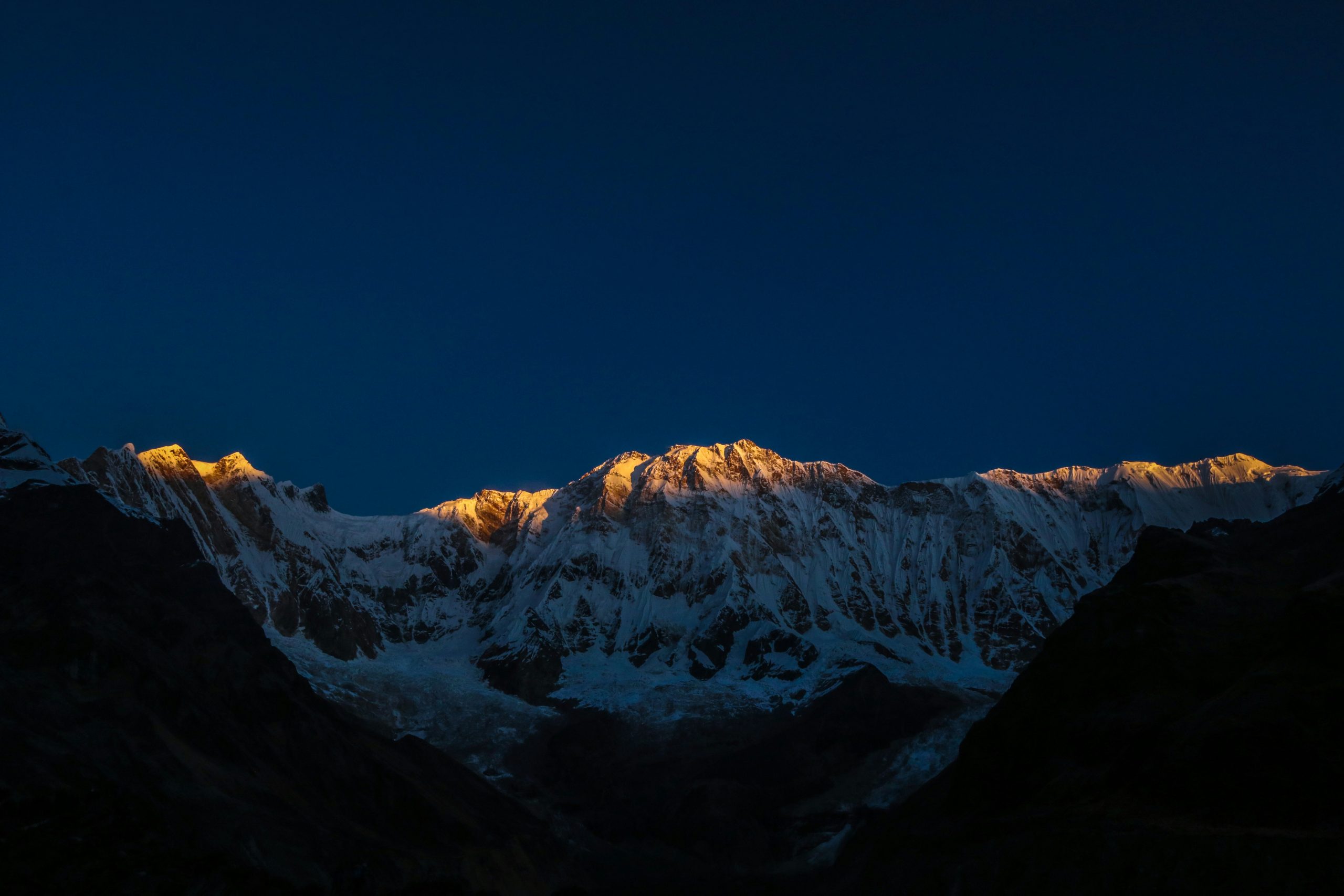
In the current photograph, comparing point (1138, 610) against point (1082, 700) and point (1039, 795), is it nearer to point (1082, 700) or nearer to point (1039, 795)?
point (1082, 700)

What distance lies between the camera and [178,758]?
107 m

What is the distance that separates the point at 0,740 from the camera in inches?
3438

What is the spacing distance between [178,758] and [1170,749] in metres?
84.0

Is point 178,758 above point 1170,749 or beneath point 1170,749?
above

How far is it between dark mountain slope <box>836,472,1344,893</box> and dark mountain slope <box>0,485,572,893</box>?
150 ft

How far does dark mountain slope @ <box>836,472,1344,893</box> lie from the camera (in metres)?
68.1

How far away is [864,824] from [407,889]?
8323 centimetres

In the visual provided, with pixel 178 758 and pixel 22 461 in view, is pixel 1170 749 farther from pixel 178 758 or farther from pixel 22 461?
pixel 22 461

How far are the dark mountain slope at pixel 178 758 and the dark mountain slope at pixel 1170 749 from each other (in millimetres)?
45851

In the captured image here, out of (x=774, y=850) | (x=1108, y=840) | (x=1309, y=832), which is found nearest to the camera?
(x=1309, y=832)

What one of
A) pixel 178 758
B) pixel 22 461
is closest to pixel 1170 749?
pixel 178 758

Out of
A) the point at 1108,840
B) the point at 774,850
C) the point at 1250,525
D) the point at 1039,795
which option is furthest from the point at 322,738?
the point at 1250,525

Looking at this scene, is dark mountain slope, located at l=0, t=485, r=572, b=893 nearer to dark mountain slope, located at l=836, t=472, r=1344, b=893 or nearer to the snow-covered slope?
the snow-covered slope

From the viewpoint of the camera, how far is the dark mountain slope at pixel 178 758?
77188 millimetres
